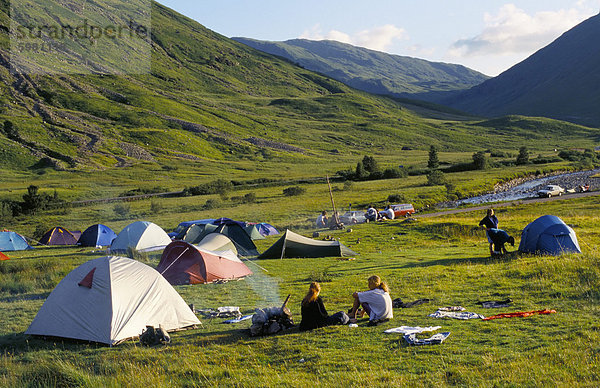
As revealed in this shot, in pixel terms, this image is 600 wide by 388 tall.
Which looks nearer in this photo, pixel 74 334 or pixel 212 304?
pixel 74 334

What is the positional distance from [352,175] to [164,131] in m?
101

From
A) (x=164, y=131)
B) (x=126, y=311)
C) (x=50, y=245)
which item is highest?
(x=164, y=131)

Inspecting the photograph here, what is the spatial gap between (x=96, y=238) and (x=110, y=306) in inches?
1028

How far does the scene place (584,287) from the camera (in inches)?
574

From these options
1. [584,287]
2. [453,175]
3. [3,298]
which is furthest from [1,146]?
[584,287]

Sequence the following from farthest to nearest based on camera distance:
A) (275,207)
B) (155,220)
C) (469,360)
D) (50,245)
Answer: (275,207) → (155,220) → (50,245) → (469,360)

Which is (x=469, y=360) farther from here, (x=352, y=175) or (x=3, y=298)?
(x=352, y=175)

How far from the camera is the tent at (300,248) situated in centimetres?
2748

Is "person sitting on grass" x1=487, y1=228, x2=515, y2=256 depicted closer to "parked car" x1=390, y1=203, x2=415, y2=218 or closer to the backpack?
the backpack

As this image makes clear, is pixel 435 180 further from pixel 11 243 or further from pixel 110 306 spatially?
pixel 110 306

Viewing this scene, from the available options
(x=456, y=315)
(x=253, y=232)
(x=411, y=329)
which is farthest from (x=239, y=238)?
(x=411, y=329)

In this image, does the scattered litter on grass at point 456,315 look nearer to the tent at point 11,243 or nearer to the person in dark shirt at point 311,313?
the person in dark shirt at point 311,313

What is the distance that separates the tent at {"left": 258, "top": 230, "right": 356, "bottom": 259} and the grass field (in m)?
5.91

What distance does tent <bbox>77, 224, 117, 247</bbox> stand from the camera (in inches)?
1460
